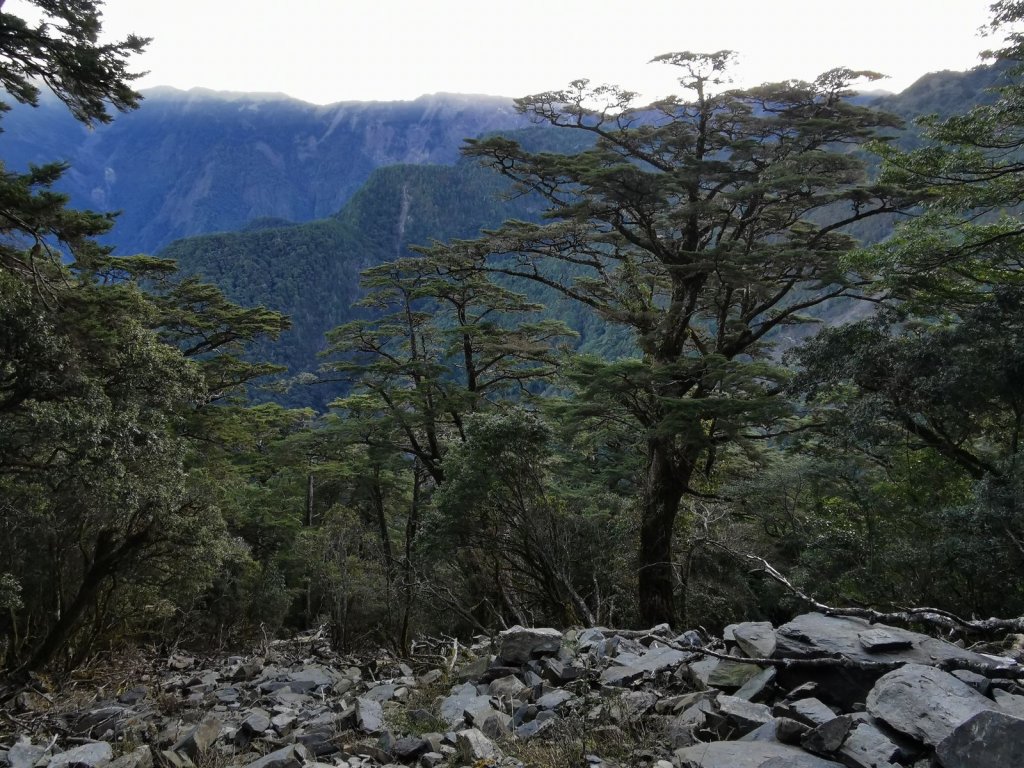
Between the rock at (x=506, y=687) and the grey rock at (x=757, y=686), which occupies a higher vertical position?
the grey rock at (x=757, y=686)

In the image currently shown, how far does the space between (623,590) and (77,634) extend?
33.9ft

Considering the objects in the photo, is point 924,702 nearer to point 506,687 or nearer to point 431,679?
point 506,687

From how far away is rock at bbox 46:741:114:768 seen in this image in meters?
5.44

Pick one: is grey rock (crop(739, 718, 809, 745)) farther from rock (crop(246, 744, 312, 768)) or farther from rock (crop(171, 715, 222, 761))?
rock (crop(171, 715, 222, 761))

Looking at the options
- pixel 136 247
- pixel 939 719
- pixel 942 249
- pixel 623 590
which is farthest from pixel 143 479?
pixel 136 247

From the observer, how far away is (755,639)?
5.04 meters

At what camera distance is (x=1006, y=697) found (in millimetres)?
3609

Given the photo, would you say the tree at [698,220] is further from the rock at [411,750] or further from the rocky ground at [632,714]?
the rock at [411,750]

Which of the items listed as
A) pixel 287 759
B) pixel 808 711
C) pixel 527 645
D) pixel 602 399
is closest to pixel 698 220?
pixel 602 399

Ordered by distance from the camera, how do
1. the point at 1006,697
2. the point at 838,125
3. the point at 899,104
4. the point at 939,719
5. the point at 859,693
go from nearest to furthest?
the point at 939,719, the point at 1006,697, the point at 859,693, the point at 838,125, the point at 899,104

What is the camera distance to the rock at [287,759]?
4840mm

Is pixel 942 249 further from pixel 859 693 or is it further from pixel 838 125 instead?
pixel 859 693

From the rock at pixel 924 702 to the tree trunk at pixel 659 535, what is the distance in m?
7.45

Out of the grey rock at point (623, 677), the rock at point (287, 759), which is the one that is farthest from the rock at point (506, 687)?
the rock at point (287, 759)
